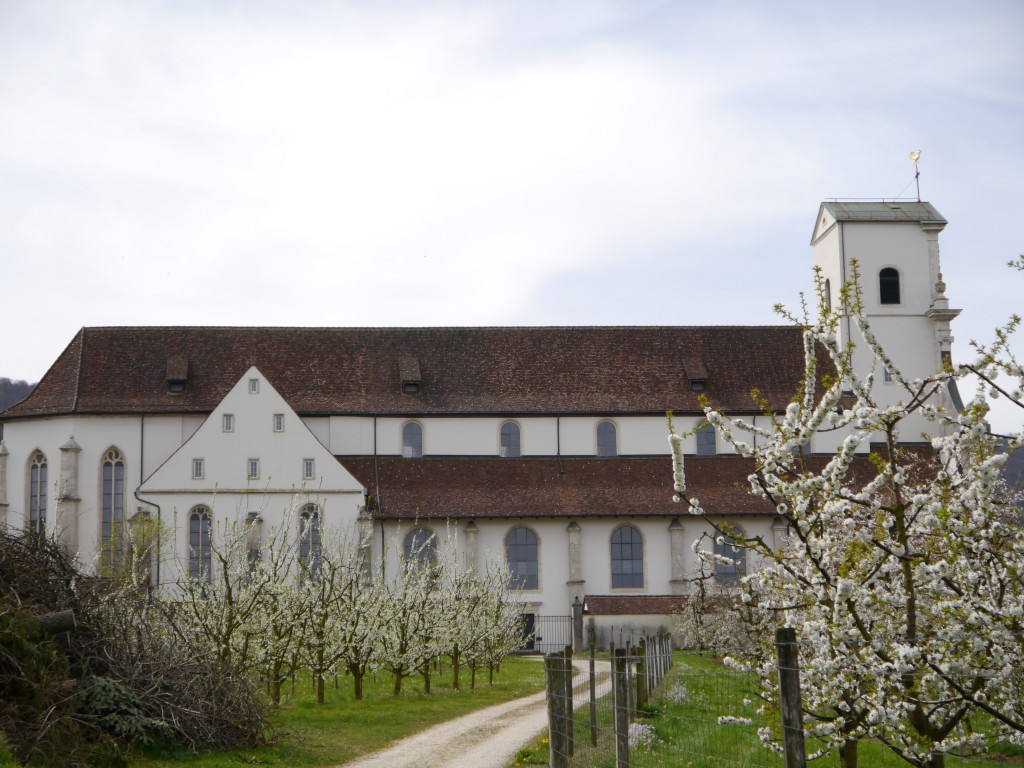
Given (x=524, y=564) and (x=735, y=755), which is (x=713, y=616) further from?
(x=735, y=755)

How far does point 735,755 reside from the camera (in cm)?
1315

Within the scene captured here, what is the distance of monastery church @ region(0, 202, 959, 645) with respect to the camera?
4425cm

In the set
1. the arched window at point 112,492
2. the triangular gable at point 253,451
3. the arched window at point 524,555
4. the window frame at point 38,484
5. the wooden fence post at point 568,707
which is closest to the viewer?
the wooden fence post at point 568,707

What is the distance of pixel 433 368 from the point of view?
4988 centimetres

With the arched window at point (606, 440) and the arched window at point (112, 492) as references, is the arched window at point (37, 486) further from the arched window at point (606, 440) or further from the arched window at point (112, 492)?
the arched window at point (606, 440)

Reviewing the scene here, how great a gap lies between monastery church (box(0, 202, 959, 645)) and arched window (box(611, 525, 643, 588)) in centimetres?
6

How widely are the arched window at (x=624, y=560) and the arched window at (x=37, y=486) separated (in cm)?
2155

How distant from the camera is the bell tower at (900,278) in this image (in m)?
52.2

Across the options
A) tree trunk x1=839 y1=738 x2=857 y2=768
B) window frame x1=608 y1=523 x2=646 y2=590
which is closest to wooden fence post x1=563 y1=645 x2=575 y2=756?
tree trunk x1=839 y1=738 x2=857 y2=768

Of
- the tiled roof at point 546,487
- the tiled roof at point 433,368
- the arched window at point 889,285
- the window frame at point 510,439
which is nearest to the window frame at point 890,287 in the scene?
the arched window at point 889,285

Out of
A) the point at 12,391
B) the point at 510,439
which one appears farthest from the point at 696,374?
the point at 12,391

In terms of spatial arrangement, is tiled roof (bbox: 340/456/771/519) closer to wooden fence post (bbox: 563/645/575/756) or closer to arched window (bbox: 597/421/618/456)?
arched window (bbox: 597/421/618/456)

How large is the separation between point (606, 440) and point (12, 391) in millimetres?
92253

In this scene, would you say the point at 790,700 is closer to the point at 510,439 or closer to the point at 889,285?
the point at 510,439
